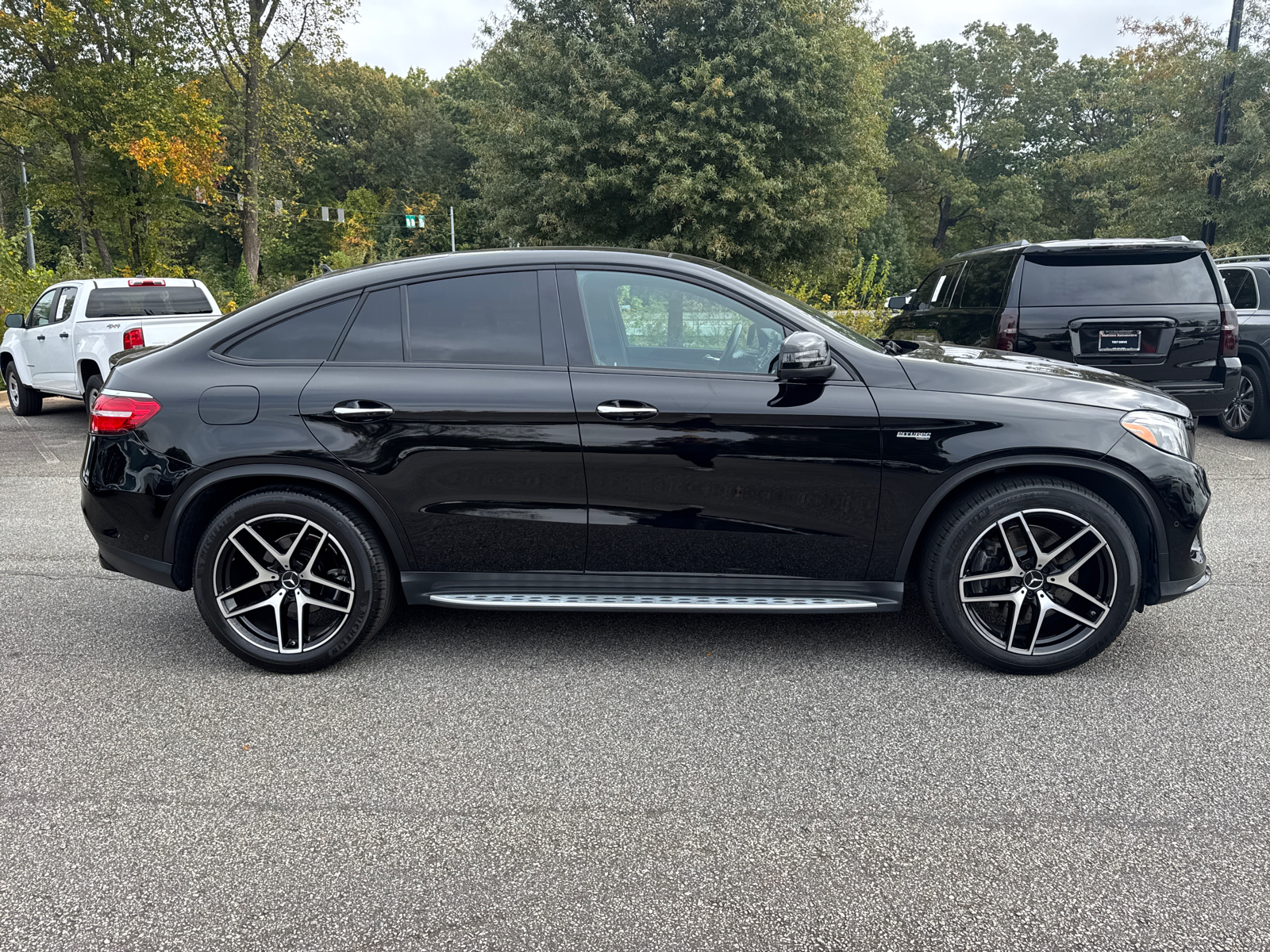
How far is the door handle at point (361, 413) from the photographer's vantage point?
374 cm

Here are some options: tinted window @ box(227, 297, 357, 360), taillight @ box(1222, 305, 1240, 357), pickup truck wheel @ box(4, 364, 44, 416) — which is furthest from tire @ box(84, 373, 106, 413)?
taillight @ box(1222, 305, 1240, 357)

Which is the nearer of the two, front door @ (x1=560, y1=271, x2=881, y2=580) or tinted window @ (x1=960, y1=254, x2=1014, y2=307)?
front door @ (x1=560, y1=271, x2=881, y2=580)

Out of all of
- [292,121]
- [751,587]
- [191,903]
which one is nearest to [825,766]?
[751,587]

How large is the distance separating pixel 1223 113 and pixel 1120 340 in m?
12.0

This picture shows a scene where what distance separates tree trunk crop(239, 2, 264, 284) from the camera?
2328 centimetres

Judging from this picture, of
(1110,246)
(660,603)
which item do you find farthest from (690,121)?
(660,603)

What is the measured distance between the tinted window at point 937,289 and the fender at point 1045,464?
18.0 ft

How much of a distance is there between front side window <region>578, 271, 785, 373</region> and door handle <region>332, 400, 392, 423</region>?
891 mm

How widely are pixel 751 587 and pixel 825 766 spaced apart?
0.91 meters

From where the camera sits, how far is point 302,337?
12.8 ft

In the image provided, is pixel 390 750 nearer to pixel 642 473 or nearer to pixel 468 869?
pixel 468 869

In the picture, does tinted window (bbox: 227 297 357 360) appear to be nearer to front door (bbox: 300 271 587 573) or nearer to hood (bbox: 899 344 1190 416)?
front door (bbox: 300 271 587 573)

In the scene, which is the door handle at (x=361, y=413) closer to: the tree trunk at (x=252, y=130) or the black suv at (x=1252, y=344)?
the black suv at (x=1252, y=344)

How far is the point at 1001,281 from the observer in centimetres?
769
